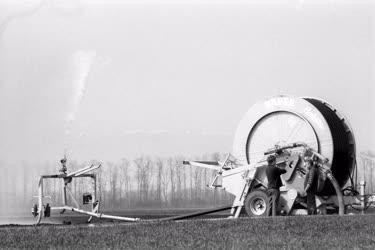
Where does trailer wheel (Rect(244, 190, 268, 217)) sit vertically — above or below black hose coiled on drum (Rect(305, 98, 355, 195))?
below

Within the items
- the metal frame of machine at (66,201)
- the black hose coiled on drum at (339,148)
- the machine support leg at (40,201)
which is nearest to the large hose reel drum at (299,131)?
the black hose coiled on drum at (339,148)

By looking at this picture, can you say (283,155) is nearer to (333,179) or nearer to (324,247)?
(333,179)

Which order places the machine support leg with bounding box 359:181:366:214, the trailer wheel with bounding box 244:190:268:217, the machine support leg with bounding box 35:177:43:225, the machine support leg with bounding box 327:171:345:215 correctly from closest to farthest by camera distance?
1. the machine support leg with bounding box 35:177:43:225
2. the machine support leg with bounding box 327:171:345:215
3. the trailer wheel with bounding box 244:190:268:217
4. the machine support leg with bounding box 359:181:366:214

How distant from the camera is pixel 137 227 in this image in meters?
17.7

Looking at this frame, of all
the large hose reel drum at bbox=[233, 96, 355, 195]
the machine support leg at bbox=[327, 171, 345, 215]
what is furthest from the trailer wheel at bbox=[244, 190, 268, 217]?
the machine support leg at bbox=[327, 171, 345, 215]

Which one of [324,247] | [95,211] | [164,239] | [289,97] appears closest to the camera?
[324,247]

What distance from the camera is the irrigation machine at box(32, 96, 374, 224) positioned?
87.4 feet

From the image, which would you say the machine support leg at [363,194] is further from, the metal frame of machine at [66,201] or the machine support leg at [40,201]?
the machine support leg at [40,201]

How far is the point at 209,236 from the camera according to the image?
15.6m

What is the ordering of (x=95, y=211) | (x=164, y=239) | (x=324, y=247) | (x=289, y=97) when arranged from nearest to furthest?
(x=324, y=247), (x=164, y=239), (x=95, y=211), (x=289, y=97)

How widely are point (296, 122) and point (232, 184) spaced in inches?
126

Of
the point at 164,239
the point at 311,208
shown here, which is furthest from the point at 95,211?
the point at 164,239

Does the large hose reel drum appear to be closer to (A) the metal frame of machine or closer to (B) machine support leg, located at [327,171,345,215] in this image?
(B) machine support leg, located at [327,171,345,215]

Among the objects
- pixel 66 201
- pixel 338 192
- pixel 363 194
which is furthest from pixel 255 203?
pixel 66 201
